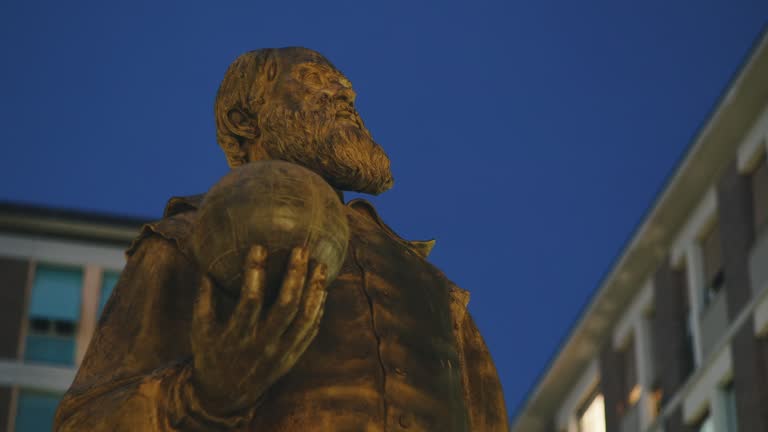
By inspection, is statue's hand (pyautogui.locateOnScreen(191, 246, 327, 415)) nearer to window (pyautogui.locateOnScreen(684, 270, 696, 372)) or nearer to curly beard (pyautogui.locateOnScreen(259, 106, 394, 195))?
curly beard (pyautogui.locateOnScreen(259, 106, 394, 195))

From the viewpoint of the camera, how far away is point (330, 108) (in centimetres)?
730

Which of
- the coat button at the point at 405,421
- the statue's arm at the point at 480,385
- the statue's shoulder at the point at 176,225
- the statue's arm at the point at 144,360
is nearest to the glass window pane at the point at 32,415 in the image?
the statue's arm at the point at 480,385

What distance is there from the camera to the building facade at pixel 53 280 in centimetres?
→ 4966

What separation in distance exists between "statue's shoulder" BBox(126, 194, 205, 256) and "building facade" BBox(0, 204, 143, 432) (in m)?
42.8

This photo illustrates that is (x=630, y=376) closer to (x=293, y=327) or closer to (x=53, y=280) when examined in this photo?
(x=53, y=280)

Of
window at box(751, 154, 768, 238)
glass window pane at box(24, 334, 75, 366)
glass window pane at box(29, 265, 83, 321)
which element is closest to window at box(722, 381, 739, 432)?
window at box(751, 154, 768, 238)

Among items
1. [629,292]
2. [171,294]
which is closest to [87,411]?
[171,294]

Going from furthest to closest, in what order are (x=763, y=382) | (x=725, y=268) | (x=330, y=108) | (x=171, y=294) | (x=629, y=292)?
(x=629, y=292), (x=725, y=268), (x=763, y=382), (x=330, y=108), (x=171, y=294)

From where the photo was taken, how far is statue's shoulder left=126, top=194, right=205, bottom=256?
22.3 feet

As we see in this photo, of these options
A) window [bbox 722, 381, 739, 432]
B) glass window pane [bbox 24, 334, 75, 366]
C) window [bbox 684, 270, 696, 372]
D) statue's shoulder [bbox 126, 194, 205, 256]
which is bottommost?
statue's shoulder [bbox 126, 194, 205, 256]

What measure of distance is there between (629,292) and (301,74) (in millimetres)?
46934

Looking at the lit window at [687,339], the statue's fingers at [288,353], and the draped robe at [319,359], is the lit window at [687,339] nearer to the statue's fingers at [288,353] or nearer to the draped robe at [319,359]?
the draped robe at [319,359]

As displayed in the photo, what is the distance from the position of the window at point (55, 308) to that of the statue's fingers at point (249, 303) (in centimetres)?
4530

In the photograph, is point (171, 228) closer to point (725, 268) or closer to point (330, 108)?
point (330, 108)
